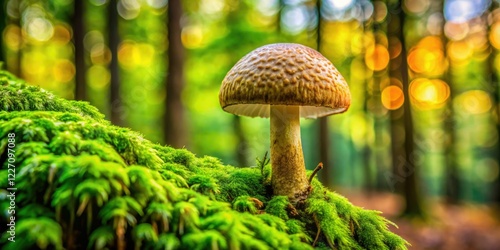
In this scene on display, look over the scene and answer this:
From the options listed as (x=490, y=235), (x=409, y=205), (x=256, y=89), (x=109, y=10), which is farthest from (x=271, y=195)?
(x=490, y=235)

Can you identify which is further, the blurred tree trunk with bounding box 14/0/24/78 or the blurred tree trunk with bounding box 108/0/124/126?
the blurred tree trunk with bounding box 14/0/24/78

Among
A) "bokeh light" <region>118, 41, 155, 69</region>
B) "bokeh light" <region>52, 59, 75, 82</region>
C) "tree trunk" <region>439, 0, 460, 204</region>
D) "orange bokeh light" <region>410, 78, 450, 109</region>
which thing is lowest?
"tree trunk" <region>439, 0, 460, 204</region>

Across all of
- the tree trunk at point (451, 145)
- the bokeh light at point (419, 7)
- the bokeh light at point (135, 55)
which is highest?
the bokeh light at point (419, 7)

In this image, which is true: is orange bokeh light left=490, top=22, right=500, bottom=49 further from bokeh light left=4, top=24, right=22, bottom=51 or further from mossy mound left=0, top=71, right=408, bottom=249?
bokeh light left=4, top=24, right=22, bottom=51

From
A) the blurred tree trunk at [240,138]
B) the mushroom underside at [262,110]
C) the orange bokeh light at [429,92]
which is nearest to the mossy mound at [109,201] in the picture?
the mushroom underside at [262,110]

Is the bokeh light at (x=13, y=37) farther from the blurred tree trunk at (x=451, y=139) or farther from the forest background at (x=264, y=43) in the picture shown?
the blurred tree trunk at (x=451, y=139)

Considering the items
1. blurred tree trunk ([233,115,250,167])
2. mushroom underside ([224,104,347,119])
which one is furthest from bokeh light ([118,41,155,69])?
mushroom underside ([224,104,347,119])

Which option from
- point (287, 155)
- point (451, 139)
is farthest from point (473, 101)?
point (287, 155)
